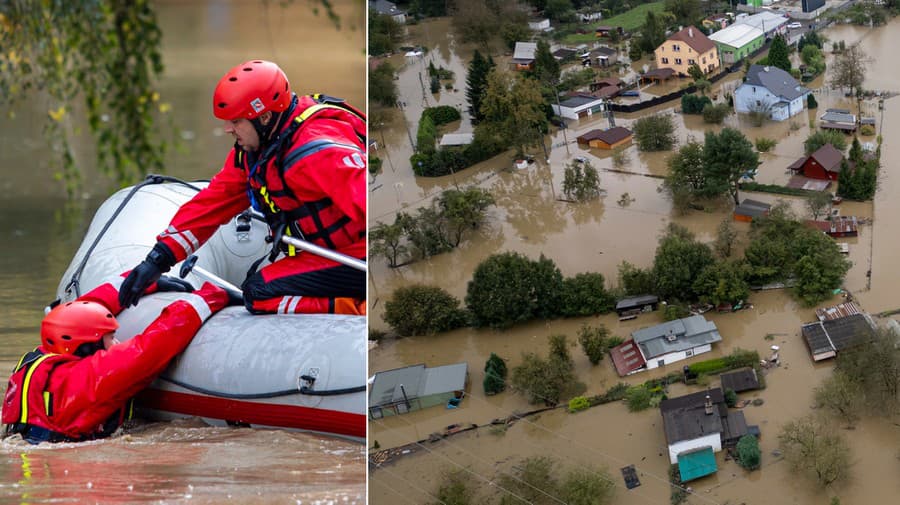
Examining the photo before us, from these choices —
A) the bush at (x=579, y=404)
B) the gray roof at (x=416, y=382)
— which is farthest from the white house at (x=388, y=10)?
the bush at (x=579, y=404)

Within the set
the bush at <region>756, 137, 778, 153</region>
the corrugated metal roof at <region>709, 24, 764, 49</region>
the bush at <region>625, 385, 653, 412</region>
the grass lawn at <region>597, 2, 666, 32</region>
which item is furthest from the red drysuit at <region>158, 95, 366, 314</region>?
the grass lawn at <region>597, 2, 666, 32</region>

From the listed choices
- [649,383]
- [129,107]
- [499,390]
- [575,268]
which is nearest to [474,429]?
[499,390]

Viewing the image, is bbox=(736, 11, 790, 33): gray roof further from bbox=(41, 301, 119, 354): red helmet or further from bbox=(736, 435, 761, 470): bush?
bbox=(41, 301, 119, 354): red helmet

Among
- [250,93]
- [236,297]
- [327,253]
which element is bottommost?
[236,297]

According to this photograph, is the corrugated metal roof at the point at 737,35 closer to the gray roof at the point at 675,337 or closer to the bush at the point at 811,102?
the bush at the point at 811,102

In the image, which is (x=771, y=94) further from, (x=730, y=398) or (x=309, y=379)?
(x=309, y=379)

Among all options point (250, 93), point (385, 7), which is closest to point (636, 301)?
point (385, 7)

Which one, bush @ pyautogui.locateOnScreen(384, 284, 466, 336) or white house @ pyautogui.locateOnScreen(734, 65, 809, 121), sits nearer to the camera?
bush @ pyautogui.locateOnScreen(384, 284, 466, 336)
